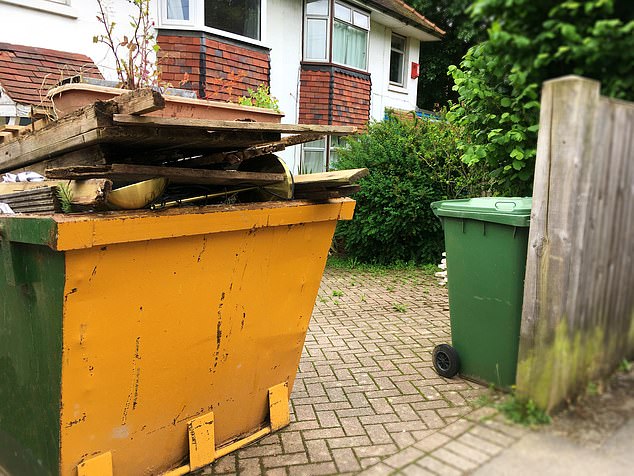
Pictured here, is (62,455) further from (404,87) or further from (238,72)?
(404,87)

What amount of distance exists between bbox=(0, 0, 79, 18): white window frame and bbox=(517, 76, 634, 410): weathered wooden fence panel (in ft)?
23.9

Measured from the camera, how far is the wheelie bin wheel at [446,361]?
3733mm

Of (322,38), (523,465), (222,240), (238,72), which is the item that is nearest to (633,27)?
(523,465)

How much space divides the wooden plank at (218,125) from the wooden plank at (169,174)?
0.20 meters

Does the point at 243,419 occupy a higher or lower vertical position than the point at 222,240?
lower

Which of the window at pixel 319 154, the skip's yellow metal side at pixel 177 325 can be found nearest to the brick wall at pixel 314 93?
the window at pixel 319 154

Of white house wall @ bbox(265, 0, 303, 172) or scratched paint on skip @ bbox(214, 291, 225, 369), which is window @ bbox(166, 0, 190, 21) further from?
scratched paint on skip @ bbox(214, 291, 225, 369)

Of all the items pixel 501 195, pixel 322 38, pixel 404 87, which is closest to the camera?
pixel 501 195

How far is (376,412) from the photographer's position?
3.33 meters

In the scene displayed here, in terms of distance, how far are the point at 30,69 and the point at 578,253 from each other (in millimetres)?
6874

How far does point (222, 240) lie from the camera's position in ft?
7.99

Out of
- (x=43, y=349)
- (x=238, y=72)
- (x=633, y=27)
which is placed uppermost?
(x=238, y=72)

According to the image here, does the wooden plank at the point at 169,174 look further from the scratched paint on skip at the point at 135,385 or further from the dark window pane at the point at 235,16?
the dark window pane at the point at 235,16

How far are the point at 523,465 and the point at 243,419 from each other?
159 cm
